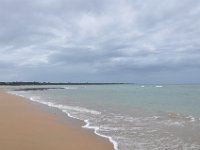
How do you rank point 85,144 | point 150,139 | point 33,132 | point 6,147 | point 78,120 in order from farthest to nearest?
point 78,120, point 33,132, point 150,139, point 85,144, point 6,147

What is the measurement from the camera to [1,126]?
1245 cm

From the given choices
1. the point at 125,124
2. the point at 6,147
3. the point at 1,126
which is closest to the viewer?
the point at 6,147

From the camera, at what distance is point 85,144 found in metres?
9.66

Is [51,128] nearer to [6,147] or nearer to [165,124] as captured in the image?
[6,147]

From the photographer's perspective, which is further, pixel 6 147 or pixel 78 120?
pixel 78 120

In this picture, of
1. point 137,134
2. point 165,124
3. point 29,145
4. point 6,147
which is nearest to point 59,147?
point 29,145

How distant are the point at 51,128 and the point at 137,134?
11.1ft

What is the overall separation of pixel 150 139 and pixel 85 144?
2.27 m

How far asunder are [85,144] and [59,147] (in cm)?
Answer: 94

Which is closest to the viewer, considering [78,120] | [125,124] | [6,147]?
[6,147]

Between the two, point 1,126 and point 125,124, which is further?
point 125,124

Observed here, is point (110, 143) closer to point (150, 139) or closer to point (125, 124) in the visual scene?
point (150, 139)

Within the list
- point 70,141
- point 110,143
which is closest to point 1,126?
point 70,141

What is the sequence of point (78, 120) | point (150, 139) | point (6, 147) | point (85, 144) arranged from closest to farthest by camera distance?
point (6, 147) → point (85, 144) → point (150, 139) → point (78, 120)
